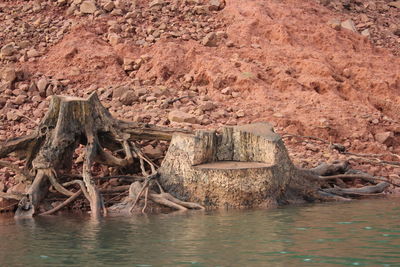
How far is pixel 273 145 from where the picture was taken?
410 inches

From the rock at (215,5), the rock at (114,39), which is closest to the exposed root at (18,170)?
the rock at (114,39)

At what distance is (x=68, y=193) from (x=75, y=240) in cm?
286

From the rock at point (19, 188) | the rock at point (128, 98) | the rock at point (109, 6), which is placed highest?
the rock at point (109, 6)

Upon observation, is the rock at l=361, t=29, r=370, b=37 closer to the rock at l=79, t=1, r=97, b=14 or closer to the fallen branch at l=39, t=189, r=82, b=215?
the rock at l=79, t=1, r=97, b=14

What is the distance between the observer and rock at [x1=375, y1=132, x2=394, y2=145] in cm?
1385

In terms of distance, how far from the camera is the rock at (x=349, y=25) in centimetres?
1758

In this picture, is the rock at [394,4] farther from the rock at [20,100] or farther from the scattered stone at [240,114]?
the rock at [20,100]

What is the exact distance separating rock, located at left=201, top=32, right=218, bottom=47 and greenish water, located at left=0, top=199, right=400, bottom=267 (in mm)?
6951

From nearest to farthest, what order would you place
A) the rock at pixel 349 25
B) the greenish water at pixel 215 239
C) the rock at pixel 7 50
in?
the greenish water at pixel 215 239 < the rock at pixel 7 50 < the rock at pixel 349 25

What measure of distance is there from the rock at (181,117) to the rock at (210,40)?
10.9 feet

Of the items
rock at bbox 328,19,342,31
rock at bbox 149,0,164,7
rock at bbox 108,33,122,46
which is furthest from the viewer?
rock at bbox 328,19,342,31

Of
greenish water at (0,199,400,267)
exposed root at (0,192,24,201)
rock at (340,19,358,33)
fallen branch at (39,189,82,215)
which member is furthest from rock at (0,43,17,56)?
rock at (340,19,358,33)

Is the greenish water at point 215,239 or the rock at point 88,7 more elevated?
the rock at point 88,7

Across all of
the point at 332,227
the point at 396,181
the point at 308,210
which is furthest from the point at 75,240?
the point at 396,181
